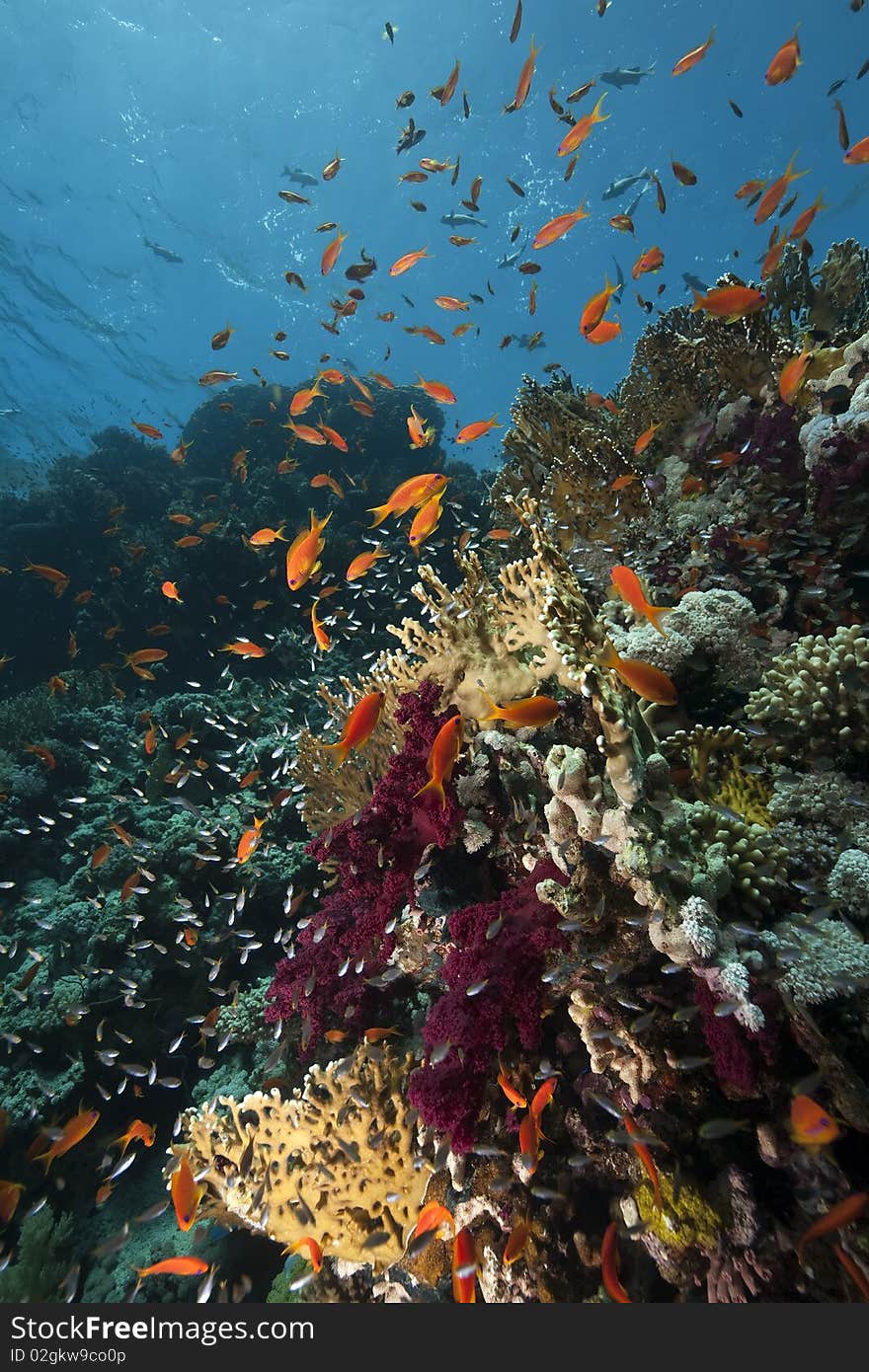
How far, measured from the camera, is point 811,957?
8.11ft

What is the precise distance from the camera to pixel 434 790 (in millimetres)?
3551

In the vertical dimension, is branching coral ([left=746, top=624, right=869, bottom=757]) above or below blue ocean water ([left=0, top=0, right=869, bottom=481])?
below

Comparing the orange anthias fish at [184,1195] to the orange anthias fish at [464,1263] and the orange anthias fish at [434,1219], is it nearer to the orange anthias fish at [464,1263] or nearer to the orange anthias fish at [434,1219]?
the orange anthias fish at [434,1219]

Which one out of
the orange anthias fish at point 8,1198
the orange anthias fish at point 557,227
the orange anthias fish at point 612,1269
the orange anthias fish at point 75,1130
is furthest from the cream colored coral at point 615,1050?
the orange anthias fish at point 557,227

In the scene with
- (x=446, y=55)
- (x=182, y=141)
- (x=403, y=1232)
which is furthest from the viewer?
(x=182, y=141)

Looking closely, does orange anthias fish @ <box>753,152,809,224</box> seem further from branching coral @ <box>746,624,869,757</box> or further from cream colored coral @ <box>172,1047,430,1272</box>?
cream colored coral @ <box>172,1047,430,1272</box>

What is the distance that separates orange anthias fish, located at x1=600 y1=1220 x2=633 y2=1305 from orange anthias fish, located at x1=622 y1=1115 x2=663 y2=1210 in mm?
245

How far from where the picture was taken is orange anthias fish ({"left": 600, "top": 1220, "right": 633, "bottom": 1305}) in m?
2.51

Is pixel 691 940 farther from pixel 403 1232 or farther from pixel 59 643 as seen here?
pixel 59 643

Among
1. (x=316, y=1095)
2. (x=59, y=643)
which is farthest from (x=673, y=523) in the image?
(x=59, y=643)

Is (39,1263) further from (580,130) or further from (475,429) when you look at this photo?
(580,130)

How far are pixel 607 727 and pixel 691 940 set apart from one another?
93cm

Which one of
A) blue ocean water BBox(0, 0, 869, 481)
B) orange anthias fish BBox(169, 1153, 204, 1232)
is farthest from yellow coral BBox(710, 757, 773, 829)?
blue ocean water BBox(0, 0, 869, 481)

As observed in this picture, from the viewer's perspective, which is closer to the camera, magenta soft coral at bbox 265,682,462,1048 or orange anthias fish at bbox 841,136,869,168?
magenta soft coral at bbox 265,682,462,1048
